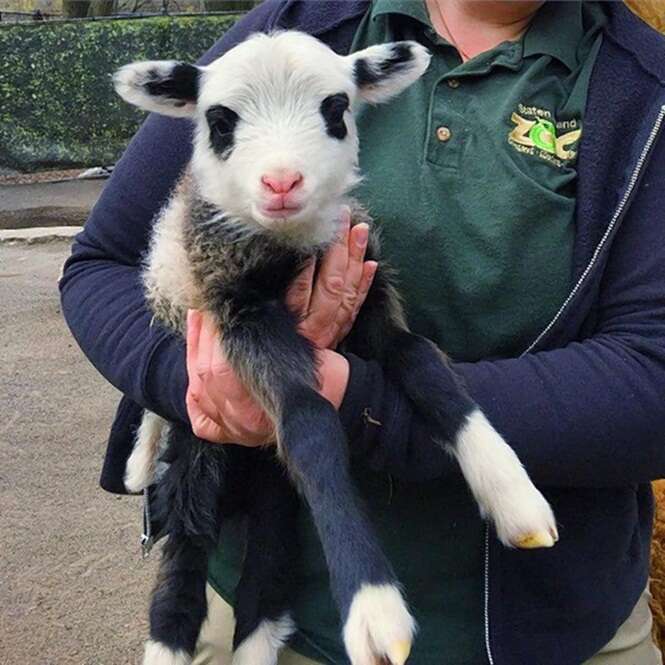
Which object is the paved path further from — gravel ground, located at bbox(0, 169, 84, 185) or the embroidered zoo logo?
the embroidered zoo logo

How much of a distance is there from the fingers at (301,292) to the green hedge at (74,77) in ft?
27.0

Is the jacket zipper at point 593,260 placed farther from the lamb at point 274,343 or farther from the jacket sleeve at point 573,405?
the lamb at point 274,343

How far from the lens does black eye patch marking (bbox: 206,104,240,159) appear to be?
1771 mm

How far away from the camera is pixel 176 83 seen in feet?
6.06

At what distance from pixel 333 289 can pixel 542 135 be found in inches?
15.6

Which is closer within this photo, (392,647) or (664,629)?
(392,647)

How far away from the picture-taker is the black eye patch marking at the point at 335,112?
69.7 inches

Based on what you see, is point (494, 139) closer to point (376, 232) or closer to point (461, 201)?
point (461, 201)

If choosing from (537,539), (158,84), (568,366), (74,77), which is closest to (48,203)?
(74,77)

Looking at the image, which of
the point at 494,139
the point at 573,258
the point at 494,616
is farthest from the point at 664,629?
the point at 494,139

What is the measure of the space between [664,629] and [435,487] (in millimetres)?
843

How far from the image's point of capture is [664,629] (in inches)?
94.1

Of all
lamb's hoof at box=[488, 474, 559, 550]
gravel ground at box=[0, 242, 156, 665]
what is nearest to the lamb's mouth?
lamb's hoof at box=[488, 474, 559, 550]

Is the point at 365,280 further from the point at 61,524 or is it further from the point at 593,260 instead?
the point at 61,524
